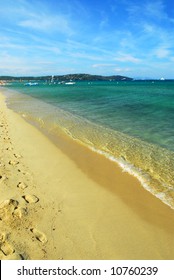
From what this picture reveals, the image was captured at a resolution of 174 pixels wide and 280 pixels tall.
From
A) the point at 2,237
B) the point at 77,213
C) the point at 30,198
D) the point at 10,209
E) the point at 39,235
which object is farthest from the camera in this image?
the point at 30,198

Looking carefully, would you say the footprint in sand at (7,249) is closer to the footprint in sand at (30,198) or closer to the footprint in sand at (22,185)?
the footprint in sand at (30,198)

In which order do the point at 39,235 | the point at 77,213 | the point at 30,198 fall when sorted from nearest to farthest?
the point at 39,235
the point at 77,213
the point at 30,198

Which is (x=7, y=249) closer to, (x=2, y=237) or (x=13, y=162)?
(x=2, y=237)

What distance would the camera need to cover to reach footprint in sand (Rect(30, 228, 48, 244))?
19.5 feet

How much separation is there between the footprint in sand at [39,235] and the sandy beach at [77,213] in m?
0.02

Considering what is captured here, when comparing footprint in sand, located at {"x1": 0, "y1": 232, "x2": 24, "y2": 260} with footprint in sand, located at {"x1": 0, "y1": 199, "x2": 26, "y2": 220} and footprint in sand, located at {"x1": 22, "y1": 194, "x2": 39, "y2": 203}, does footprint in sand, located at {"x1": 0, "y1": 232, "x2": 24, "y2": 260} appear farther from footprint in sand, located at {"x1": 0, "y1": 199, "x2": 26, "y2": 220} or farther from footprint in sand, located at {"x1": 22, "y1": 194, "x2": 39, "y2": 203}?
footprint in sand, located at {"x1": 22, "y1": 194, "x2": 39, "y2": 203}

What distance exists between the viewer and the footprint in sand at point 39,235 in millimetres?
5947

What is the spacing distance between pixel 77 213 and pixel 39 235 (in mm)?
1302

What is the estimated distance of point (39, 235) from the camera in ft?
20.1

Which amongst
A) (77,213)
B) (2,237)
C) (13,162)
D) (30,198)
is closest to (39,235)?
(2,237)

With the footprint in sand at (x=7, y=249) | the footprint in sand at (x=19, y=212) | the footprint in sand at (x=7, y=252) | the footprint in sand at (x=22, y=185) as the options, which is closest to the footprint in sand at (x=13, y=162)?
the footprint in sand at (x=22, y=185)

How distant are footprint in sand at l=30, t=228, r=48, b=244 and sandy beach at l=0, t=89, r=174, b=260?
0.07 ft

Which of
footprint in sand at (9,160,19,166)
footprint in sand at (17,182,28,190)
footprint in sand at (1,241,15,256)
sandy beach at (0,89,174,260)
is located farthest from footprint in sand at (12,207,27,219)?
footprint in sand at (9,160,19,166)
